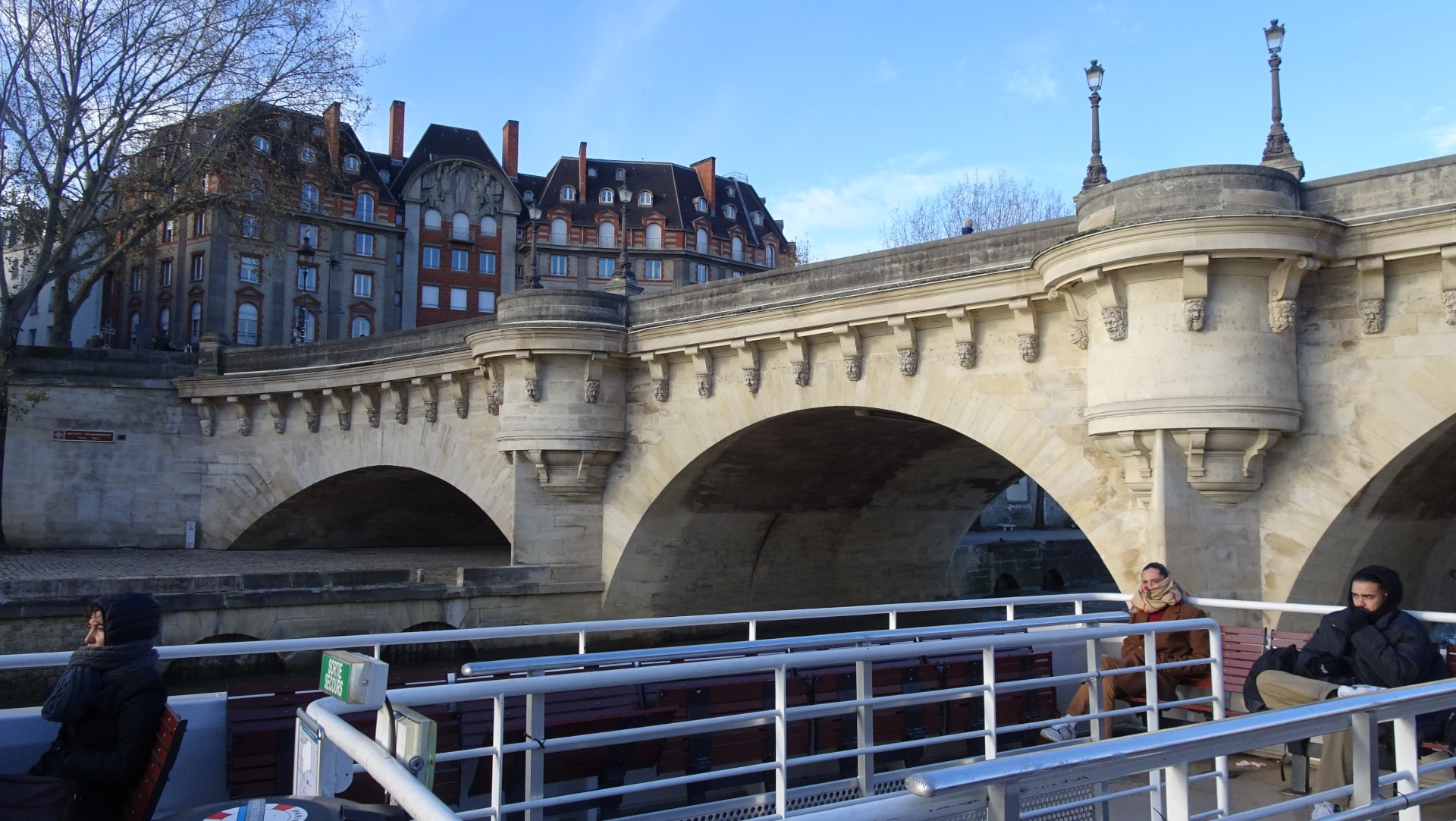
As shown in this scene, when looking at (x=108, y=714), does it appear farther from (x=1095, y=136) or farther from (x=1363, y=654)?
(x=1095, y=136)

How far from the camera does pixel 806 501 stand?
69.4 feet

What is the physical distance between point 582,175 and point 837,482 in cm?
4044

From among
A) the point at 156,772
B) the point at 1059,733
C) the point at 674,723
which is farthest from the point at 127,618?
the point at 1059,733

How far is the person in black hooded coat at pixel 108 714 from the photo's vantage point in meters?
4.38

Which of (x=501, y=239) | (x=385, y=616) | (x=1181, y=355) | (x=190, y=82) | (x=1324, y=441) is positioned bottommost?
(x=385, y=616)

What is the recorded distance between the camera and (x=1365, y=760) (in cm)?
337

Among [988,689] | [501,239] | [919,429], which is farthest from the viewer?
[501,239]

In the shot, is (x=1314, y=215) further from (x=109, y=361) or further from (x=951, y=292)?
(x=109, y=361)

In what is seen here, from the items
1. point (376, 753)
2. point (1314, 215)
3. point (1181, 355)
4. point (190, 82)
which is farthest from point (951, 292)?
point (190, 82)

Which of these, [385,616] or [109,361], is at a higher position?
[109,361]

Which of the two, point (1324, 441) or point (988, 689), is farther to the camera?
point (1324, 441)

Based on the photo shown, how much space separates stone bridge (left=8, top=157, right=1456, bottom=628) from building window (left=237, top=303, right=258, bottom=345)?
70.3 feet

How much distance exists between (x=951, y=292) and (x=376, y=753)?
11274 millimetres

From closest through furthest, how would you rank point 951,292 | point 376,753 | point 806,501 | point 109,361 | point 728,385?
1. point 376,753
2. point 951,292
3. point 728,385
4. point 806,501
5. point 109,361
